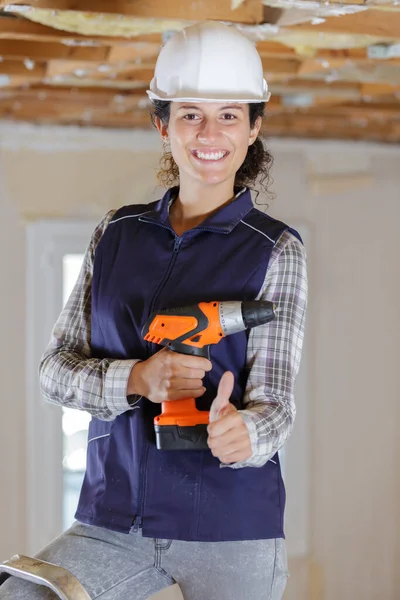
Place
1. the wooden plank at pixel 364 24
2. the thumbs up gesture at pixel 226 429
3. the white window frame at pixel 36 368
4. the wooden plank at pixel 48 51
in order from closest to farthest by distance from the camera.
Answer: the thumbs up gesture at pixel 226 429 → the wooden plank at pixel 364 24 → the wooden plank at pixel 48 51 → the white window frame at pixel 36 368

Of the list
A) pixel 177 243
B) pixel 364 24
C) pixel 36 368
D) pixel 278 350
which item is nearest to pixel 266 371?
pixel 278 350

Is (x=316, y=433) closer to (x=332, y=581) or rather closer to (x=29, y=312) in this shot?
(x=332, y=581)

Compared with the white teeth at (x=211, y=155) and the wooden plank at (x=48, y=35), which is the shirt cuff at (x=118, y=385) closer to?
the white teeth at (x=211, y=155)

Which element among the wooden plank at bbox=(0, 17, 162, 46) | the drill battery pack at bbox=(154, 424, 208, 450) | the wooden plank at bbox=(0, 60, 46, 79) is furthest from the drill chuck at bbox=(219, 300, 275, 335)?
the wooden plank at bbox=(0, 60, 46, 79)

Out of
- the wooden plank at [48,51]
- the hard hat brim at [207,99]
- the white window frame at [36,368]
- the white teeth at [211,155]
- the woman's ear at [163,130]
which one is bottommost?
the white window frame at [36,368]

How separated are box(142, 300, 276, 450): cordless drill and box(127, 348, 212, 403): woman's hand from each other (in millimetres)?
14

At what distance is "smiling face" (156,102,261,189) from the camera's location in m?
1.54

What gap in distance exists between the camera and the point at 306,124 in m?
4.36

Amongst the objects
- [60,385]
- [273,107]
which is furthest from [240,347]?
[273,107]

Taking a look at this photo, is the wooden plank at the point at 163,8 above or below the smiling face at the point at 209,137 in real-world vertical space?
above

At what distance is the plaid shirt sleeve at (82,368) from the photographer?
1479 mm

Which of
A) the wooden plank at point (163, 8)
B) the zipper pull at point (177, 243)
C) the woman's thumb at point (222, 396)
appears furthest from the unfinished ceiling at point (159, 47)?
the woman's thumb at point (222, 396)

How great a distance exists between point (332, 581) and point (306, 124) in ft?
8.68

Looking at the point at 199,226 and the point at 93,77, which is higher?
the point at 93,77
